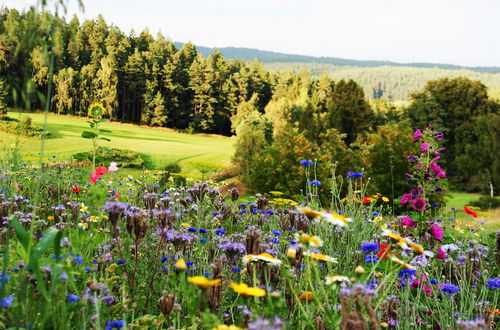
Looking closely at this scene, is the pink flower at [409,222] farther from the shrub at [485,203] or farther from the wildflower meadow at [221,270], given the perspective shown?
the shrub at [485,203]

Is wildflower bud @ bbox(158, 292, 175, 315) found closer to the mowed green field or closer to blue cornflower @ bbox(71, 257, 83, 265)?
blue cornflower @ bbox(71, 257, 83, 265)

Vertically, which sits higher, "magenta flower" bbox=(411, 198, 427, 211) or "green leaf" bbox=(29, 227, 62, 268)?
"green leaf" bbox=(29, 227, 62, 268)

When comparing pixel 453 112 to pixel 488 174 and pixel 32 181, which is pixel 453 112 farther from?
pixel 32 181

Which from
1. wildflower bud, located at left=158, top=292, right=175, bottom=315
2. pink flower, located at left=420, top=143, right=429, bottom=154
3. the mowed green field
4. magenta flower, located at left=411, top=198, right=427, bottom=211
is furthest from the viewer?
the mowed green field

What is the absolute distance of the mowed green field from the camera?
1744 centimetres

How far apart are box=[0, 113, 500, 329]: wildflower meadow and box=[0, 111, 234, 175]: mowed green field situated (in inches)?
515

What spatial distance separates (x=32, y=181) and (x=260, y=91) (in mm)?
32102

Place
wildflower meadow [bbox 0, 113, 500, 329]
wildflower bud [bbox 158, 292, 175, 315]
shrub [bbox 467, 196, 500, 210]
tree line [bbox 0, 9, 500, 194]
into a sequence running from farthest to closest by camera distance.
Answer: shrub [bbox 467, 196, 500, 210]
tree line [bbox 0, 9, 500, 194]
wildflower bud [bbox 158, 292, 175, 315]
wildflower meadow [bbox 0, 113, 500, 329]

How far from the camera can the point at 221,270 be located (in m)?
1.56

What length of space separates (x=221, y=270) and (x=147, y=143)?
20569 mm

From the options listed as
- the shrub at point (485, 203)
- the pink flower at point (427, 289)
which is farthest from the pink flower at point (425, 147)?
the shrub at point (485, 203)

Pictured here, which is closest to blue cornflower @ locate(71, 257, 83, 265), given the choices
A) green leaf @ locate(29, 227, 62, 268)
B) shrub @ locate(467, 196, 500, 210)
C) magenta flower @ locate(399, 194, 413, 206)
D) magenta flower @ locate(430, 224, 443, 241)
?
green leaf @ locate(29, 227, 62, 268)

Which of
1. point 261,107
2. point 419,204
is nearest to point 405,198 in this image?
point 419,204

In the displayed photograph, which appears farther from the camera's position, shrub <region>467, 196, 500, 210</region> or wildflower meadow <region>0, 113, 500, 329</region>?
shrub <region>467, 196, 500, 210</region>
